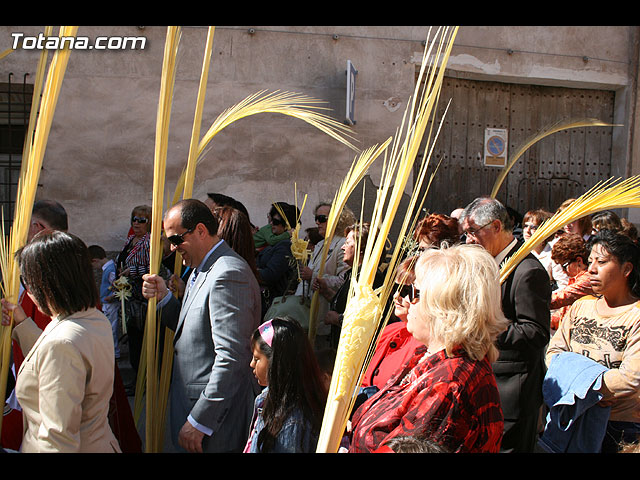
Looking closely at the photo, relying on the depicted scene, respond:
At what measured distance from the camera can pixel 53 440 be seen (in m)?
1.90

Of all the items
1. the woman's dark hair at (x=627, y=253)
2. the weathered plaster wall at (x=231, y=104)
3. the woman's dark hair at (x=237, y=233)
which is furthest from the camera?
the weathered plaster wall at (x=231, y=104)

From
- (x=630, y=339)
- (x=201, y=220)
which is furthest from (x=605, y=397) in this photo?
(x=201, y=220)

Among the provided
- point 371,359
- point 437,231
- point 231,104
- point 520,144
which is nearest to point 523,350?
point 371,359

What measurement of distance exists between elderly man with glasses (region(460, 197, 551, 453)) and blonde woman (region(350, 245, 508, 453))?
0.92 metres

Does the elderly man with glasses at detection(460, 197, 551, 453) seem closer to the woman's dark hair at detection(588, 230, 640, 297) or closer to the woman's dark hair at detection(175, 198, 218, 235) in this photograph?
the woman's dark hair at detection(588, 230, 640, 297)

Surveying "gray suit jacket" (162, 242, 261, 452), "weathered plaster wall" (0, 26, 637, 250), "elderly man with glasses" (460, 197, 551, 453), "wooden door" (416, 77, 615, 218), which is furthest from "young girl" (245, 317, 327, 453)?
"wooden door" (416, 77, 615, 218)

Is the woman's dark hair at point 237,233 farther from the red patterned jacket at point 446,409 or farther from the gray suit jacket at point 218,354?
the red patterned jacket at point 446,409

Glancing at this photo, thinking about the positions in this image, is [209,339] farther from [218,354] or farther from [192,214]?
[192,214]

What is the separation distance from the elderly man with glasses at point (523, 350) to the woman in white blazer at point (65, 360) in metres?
1.70

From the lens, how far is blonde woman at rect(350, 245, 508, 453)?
1748 mm

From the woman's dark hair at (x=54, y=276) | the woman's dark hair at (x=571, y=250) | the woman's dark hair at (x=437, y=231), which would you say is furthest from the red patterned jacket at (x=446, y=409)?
the woman's dark hair at (x=571, y=250)

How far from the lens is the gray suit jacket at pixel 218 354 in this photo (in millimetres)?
2531

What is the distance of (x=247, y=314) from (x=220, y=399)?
37 cm
